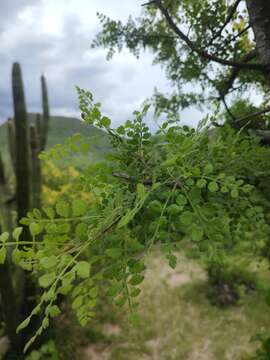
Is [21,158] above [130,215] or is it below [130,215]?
above

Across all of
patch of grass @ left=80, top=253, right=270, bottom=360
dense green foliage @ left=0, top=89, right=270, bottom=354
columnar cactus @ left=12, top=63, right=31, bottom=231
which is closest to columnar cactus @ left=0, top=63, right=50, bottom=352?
columnar cactus @ left=12, top=63, right=31, bottom=231

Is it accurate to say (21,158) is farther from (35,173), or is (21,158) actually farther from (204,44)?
(204,44)

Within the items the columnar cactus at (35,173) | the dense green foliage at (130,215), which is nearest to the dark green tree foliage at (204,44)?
the dense green foliage at (130,215)

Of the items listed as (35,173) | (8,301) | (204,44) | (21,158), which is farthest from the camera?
(35,173)

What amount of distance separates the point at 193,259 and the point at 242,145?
28.6 ft

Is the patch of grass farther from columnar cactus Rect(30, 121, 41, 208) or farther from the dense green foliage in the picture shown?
the dense green foliage

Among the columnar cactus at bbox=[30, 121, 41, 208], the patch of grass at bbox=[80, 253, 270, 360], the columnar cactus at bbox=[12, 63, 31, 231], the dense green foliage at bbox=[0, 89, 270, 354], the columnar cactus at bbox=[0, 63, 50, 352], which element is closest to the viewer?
the dense green foliage at bbox=[0, 89, 270, 354]

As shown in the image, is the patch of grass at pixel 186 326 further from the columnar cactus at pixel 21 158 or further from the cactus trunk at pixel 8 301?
the columnar cactus at pixel 21 158

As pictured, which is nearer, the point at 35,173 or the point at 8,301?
the point at 8,301

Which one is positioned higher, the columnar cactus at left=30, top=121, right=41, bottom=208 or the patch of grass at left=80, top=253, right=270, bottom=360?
the columnar cactus at left=30, top=121, right=41, bottom=208

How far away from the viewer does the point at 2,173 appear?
22.3 feet

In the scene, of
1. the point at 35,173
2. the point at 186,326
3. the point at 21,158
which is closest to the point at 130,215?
the point at 21,158

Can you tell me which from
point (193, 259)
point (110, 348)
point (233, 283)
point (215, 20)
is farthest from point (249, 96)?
point (193, 259)

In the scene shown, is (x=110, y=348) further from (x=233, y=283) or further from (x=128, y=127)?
(x=128, y=127)
